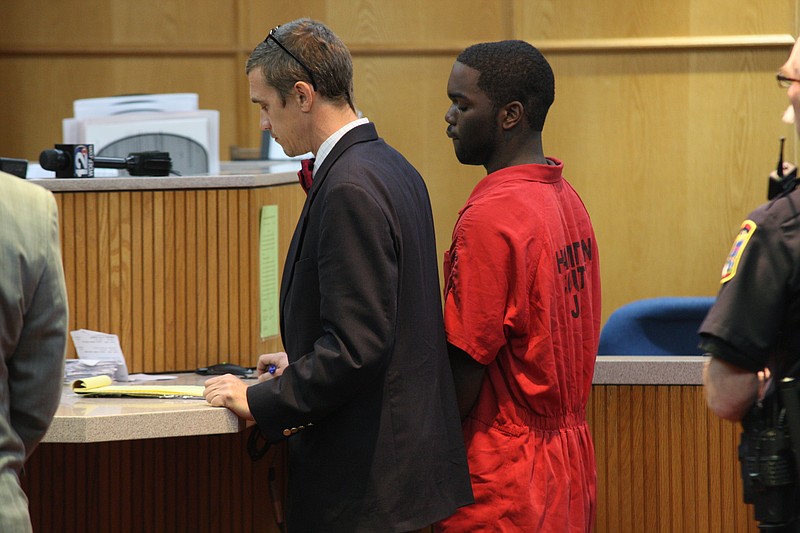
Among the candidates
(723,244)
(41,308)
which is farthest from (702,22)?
(41,308)

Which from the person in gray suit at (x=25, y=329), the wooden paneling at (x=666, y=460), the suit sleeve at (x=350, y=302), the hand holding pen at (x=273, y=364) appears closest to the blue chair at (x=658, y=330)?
the wooden paneling at (x=666, y=460)

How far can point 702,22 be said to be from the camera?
16.6 feet

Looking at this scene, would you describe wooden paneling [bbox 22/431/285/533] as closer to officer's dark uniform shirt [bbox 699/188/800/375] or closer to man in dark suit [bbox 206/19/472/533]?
man in dark suit [bbox 206/19/472/533]

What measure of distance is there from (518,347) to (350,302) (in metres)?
0.36

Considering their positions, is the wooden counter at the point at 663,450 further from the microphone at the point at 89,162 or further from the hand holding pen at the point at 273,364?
the microphone at the point at 89,162

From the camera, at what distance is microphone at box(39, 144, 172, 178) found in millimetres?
2312

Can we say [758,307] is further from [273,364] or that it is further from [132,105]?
[132,105]

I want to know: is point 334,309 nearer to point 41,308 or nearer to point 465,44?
point 41,308

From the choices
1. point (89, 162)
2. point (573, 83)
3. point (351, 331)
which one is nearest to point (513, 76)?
point (351, 331)

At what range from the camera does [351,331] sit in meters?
1.67

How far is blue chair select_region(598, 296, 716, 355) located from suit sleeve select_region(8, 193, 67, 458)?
2.22 meters

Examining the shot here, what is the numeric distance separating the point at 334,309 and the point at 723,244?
3.75 meters

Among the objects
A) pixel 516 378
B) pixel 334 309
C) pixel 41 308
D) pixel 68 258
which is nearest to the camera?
pixel 41 308

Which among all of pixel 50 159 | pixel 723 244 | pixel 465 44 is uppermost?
pixel 465 44
